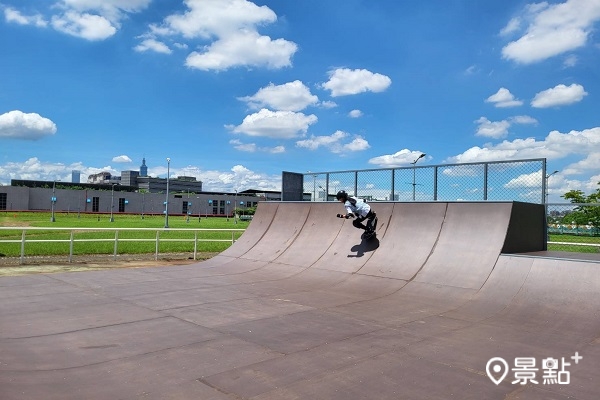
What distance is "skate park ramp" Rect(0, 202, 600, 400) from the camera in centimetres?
404

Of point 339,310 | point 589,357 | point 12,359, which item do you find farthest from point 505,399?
point 12,359

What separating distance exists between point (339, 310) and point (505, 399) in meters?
A: 3.43

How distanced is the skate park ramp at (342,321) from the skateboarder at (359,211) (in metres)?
0.39

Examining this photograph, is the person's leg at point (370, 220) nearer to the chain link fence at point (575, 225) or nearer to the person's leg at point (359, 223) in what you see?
the person's leg at point (359, 223)

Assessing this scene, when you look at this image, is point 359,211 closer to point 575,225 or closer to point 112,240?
point 575,225

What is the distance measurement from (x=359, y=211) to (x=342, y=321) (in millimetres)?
4888

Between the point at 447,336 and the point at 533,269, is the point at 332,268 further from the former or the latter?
the point at 447,336

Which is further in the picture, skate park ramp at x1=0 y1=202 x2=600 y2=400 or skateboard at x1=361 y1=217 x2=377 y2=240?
skateboard at x1=361 y1=217 x2=377 y2=240

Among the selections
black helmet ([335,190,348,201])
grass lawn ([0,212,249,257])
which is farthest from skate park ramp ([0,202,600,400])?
grass lawn ([0,212,249,257])

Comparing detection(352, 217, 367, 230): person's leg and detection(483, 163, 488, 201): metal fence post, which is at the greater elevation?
detection(483, 163, 488, 201): metal fence post

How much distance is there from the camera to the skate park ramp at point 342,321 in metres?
4.04

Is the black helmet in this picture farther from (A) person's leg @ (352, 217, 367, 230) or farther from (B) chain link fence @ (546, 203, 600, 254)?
(B) chain link fence @ (546, 203, 600, 254)

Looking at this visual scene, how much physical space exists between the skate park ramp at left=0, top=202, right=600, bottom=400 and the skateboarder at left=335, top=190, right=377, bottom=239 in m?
0.39

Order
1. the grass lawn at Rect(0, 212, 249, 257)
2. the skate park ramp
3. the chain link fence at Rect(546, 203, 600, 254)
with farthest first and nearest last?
1. the grass lawn at Rect(0, 212, 249, 257)
2. the chain link fence at Rect(546, 203, 600, 254)
3. the skate park ramp
